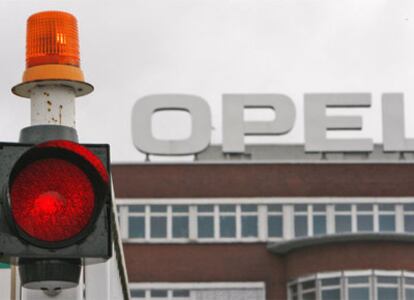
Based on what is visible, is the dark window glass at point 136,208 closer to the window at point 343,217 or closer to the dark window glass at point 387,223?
the window at point 343,217

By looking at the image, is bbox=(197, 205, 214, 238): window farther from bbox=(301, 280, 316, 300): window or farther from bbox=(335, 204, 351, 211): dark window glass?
bbox=(335, 204, 351, 211): dark window glass

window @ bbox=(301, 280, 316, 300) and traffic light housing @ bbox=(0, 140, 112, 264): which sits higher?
window @ bbox=(301, 280, 316, 300)

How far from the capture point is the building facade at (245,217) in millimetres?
71750

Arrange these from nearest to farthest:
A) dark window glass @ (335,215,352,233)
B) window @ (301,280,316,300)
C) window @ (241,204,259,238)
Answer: window @ (301,280,316,300) → dark window glass @ (335,215,352,233) → window @ (241,204,259,238)

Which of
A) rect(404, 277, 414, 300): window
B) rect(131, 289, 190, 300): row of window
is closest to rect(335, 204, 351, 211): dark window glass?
rect(404, 277, 414, 300): window

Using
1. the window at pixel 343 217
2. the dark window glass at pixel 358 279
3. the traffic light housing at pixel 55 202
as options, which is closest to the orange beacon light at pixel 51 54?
the traffic light housing at pixel 55 202

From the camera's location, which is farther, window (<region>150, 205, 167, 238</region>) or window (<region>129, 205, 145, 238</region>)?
window (<region>150, 205, 167, 238</region>)

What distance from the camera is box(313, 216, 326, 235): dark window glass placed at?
240 ft

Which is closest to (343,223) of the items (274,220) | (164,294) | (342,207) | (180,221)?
(342,207)

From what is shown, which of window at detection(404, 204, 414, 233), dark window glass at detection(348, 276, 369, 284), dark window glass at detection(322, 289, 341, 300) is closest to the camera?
dark window glass at detection(348, 276, 369, 284)

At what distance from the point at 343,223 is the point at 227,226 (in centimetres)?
504

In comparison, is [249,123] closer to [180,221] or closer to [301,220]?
[301,220]

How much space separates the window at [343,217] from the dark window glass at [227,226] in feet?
14.8

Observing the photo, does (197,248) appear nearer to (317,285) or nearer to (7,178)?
(317,285)
